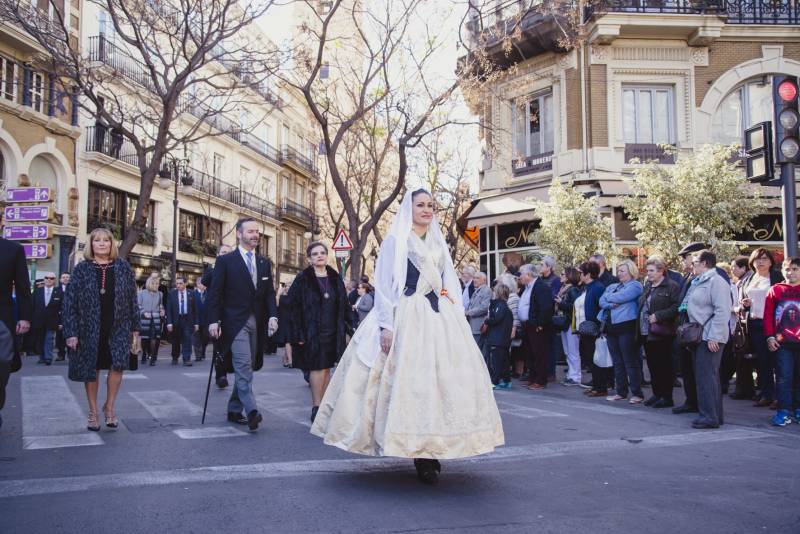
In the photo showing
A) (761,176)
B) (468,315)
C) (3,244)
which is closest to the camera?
(3,244)

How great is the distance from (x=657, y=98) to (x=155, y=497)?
71.5ft

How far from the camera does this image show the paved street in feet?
13.8

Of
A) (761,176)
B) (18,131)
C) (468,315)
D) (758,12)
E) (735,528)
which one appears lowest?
(735,528)

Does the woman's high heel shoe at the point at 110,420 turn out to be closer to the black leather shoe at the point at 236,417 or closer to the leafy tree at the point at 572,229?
the black leather shoe at the point at 236,417

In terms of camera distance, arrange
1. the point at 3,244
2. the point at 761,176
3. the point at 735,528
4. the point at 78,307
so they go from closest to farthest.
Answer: the point at 735,528
the point at 3,244
the point at 78,307
the point at 761,176

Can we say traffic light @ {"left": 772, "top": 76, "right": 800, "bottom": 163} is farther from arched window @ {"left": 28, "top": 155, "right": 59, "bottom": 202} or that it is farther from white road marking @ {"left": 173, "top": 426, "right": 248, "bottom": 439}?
arched window @ {"left": 28, "top": 155, "right": 59, "bottom": 202}

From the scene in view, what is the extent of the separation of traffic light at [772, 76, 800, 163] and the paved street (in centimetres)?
335

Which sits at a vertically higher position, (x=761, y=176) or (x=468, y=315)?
(x=761, y=176)

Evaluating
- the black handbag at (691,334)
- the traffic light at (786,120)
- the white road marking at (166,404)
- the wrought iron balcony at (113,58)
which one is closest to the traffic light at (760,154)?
the traffic light at (786,120)

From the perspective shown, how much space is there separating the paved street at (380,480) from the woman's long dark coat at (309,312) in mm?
879

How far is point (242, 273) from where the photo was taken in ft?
25.5

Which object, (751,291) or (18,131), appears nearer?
(751,291)

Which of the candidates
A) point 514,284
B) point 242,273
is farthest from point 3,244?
point 514,284

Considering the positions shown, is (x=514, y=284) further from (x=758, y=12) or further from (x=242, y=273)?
(x=758, y=12)
